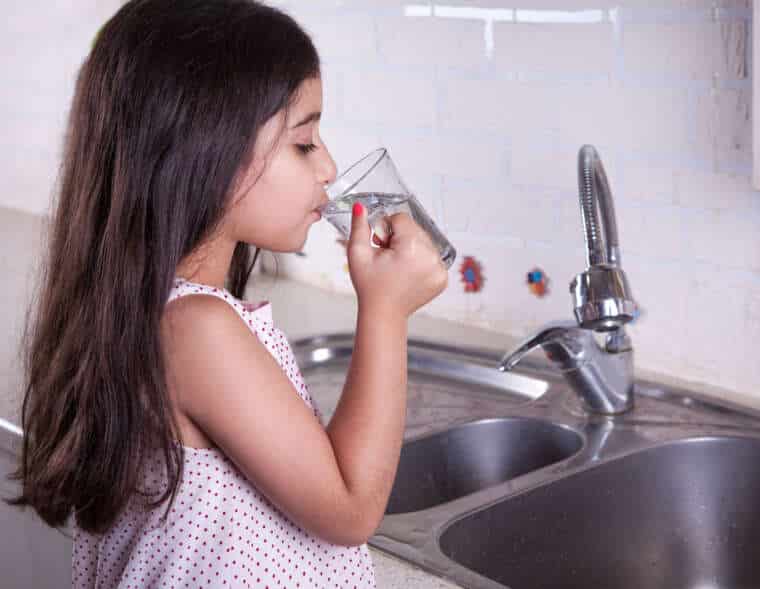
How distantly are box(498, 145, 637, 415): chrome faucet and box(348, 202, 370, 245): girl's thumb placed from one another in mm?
438

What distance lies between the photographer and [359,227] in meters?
0.99

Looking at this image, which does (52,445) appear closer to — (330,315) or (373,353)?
(373,353)

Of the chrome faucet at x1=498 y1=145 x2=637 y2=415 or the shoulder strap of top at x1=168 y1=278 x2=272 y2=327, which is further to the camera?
the chrome faucet at x1=498 y1=145 x2=637 y2=415

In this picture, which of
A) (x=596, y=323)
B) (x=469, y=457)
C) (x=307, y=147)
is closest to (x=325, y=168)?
(x=307, y=147)

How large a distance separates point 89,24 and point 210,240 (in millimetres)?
1861

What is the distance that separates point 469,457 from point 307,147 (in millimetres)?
675

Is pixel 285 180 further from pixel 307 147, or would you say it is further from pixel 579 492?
pixel 579 492

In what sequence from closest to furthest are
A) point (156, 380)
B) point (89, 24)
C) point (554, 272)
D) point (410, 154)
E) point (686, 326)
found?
point (156, 380), point (686, 326), point (554, 272), point (410, 154), point (89, 24)

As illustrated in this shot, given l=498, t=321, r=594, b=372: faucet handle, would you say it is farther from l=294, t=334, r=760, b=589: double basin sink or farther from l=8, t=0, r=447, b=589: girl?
l=8, t=0, r=447, b=589: girl

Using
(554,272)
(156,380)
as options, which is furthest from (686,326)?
(156,380)

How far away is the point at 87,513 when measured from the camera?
0.98m

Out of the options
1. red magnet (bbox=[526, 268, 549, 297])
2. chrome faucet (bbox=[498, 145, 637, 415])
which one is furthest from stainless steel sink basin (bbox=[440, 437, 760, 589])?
red magnet (bbox=[526, 268, 549, 297])

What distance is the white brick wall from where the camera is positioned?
1.43m

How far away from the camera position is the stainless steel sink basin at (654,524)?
4.36 ft
